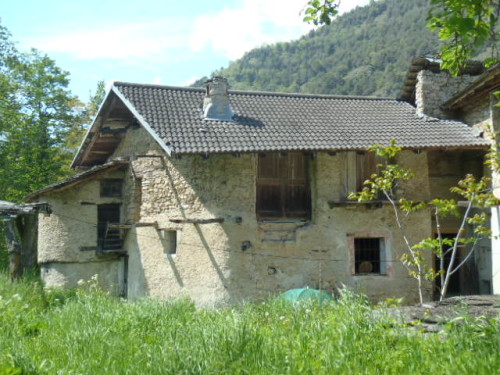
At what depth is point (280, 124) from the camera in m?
12.7

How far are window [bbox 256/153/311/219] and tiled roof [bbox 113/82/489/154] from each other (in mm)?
593

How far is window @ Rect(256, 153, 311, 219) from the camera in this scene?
1191 centimetres

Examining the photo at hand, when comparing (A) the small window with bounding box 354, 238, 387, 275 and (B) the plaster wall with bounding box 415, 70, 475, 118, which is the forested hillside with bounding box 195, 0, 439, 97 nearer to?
(B) the plaster wall with bounding box 415, 70, 475, 118

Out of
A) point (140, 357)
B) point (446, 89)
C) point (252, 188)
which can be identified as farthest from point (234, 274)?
point (446, 89)

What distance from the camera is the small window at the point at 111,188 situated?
14.2 meters

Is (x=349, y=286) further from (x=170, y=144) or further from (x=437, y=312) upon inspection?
(x=437, y=312)

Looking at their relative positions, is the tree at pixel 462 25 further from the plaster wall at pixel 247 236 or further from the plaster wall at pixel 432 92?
the plaster wall at pixel 432 92

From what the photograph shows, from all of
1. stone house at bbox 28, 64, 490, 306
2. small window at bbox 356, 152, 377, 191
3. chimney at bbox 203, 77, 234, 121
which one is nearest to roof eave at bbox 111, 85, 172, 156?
stone house at bbox 28, 64, 490, 306

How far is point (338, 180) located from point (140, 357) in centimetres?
776

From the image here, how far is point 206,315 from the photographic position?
7266 millimetres

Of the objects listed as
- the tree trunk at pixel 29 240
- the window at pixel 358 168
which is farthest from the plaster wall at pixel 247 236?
the tree trunk at pixel 29 240

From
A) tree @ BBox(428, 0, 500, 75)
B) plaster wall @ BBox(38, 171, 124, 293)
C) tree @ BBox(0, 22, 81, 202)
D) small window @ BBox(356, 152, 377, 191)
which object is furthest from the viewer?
tree @ BBox(0, 22, 81, 202)

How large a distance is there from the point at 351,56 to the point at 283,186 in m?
61.1

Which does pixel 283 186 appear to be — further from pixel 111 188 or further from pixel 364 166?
pixel 111 188
